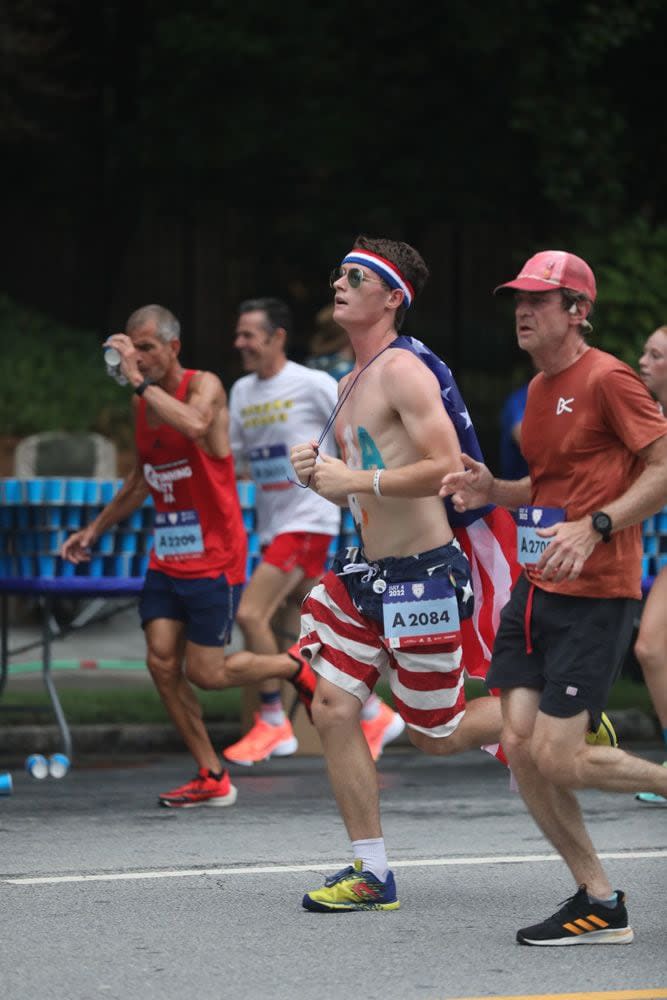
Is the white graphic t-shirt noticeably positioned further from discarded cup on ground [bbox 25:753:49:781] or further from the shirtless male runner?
the shirtless male runner

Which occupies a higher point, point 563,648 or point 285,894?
point 563,648

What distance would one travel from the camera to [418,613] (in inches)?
252

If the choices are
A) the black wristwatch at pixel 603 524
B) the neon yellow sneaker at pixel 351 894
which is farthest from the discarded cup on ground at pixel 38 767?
the black wristwatch at pixel 603 524

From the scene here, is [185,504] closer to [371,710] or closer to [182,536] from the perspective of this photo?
[182,536]

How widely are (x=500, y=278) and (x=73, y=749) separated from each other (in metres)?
12.7

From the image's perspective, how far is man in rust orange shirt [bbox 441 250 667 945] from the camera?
226 inches

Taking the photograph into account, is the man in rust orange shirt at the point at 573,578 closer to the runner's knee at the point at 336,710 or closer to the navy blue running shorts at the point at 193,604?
the runner's knee at the point at 336,710

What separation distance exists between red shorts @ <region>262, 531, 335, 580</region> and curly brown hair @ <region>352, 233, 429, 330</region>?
3576 millimetres

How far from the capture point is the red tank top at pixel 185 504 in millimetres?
8742

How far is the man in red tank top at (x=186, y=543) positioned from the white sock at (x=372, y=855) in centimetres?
236

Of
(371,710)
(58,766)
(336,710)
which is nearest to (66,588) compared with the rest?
(58,766)

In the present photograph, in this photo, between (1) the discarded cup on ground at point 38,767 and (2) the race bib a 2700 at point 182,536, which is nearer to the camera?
(2) the race bib a 2700 at point 182,536

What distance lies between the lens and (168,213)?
2181 cm

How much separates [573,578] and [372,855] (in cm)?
129
